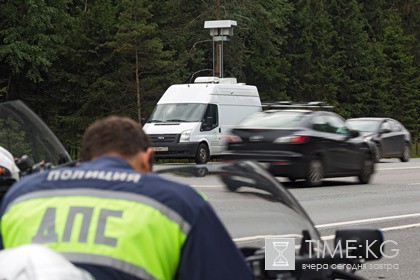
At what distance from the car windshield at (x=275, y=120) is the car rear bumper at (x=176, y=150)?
10.8 meters

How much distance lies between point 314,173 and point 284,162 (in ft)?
2.75

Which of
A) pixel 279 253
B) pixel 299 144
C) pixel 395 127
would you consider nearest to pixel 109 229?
pixel 279 253

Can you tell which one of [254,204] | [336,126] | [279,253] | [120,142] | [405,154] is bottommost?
[405,154]

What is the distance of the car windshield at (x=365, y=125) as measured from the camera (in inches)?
1334

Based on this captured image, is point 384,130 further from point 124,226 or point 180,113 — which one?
point 124,226

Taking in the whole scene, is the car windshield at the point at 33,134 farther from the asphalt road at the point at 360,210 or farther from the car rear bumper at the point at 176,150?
the car rear bumper at the point at 176,150

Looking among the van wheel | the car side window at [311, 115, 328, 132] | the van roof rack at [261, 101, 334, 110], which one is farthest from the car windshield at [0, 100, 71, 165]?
the van wheel

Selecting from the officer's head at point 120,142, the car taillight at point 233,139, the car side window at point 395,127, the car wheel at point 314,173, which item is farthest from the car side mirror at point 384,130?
the officer's head at point 120,142

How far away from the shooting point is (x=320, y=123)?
2112cm

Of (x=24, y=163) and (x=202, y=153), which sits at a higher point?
(x=24, y=163)

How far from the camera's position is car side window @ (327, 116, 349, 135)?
21.4 meters

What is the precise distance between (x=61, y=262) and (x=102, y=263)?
26cm

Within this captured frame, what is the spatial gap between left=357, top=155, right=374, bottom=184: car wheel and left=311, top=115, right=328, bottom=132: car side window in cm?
143

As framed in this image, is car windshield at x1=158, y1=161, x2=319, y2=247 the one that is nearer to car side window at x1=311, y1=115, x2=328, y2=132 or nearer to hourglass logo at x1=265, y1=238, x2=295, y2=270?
hourglass logo at x1=265, y1=238, x2=295, y2=270
